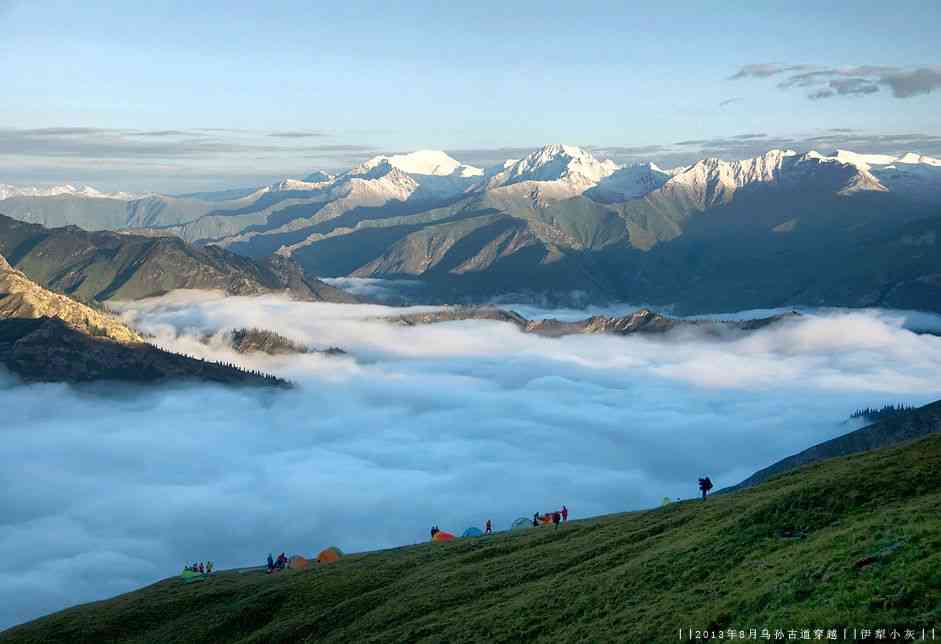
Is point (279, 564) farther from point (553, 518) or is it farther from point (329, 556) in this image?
point (553, 518)

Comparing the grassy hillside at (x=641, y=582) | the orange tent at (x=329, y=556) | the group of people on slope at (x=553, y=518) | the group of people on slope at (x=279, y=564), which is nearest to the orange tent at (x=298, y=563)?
the group of people on slope at (x=279, y=564)

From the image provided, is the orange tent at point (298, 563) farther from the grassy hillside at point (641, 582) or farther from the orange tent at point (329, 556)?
the grassy hillside at point (641, 582)

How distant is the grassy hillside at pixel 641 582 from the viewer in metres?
46.7

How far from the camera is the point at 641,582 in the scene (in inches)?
2469

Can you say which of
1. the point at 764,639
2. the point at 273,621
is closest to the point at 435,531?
the point at 273,621

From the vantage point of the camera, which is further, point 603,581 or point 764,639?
point 603,581

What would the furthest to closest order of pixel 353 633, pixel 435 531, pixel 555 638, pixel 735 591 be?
pixel 435 531 → pixel 353 633 → pixel 555 638 → pixel 735 591

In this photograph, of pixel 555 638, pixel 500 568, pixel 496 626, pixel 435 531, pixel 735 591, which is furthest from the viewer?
pixel 435 531

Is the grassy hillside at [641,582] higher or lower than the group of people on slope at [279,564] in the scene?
higher

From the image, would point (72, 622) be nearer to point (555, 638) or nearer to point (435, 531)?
point (435, 531)

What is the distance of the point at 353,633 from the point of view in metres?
78.6

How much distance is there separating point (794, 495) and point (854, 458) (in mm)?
23964

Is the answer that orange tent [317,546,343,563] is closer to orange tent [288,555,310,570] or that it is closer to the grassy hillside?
orange tent [288,555,310,570]

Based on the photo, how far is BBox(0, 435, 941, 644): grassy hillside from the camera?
153 feet
